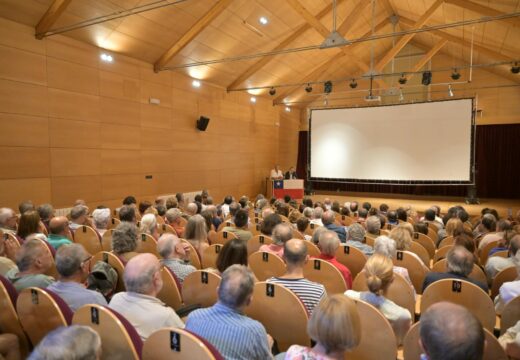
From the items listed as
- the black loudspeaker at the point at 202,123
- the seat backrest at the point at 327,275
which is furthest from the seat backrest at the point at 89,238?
the black loudspeaker at the point at 202,123

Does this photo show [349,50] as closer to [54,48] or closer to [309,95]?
[309,95]

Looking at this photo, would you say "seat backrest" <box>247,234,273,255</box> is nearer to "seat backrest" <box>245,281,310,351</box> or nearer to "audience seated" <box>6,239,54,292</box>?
"seat backrest" <box>245,281,310,351</box>

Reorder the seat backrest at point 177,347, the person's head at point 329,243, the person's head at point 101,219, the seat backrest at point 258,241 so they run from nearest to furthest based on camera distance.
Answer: the seat backrest at point 177,347, the person's head at point 329,243, the seat backrest at point 258,241, the person's head at point 101,219

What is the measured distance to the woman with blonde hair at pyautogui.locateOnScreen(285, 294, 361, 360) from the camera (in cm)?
143

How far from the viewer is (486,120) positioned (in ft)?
45.6

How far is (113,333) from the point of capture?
160 cm

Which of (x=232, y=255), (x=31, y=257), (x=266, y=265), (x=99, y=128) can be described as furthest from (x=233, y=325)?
(x=99, y=128)

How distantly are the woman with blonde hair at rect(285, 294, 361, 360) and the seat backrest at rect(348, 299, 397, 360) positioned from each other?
1.70 feet

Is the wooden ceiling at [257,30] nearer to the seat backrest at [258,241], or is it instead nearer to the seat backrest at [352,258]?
the seat backrest at [258,241]

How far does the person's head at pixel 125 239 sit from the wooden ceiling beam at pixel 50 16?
5551mm

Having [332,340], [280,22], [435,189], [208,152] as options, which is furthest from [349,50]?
[332,340]

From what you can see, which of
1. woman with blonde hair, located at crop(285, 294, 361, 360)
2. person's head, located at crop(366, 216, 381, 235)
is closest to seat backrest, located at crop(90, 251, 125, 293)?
woman with blonde hair, located at crop(285, 294, 361, 360)

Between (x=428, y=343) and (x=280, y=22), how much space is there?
421 inches

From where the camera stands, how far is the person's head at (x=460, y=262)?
2.70 m
